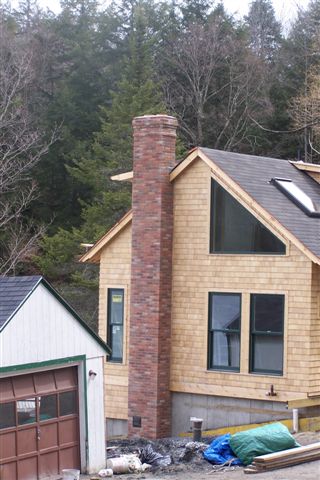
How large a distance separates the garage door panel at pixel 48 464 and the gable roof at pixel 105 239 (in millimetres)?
8618

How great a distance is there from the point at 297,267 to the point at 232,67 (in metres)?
32.3

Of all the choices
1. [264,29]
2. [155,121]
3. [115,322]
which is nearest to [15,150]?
[115,322]

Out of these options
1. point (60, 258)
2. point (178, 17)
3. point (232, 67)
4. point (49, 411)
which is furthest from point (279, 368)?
point (178, 17)

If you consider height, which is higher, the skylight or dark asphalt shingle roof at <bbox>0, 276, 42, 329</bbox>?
the skylight

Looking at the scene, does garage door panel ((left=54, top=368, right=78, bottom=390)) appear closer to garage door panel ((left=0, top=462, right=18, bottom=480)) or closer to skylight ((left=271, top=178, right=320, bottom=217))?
garage door panel ((left=0, top=462, right=18, bottom=480))

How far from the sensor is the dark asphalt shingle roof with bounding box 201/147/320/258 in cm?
2261

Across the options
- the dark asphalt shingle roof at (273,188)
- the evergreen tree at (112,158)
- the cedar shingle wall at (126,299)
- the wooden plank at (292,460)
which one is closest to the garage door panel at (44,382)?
the wooden plank at (292,460)

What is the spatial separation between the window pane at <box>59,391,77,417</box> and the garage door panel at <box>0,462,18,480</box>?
1789 millimetres

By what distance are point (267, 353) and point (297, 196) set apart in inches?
166

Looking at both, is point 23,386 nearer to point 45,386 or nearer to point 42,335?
point 45,386

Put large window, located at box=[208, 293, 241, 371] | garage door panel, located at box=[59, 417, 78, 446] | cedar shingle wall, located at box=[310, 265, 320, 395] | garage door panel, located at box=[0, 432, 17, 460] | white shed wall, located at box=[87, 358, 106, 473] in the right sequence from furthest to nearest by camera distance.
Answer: large window, located at box=[208, 293, 241, 371] → cedar shingle wall, located at box=[310, 265, 320, 395] → white shed wall, located at box=[87, 358, 106, 473] → garage door panel, located at box=[59, 417, 78, 446] → garage door panel, located at box=[0, 432, 17, 460]

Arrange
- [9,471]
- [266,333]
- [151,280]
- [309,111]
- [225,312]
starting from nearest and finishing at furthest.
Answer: [9,471] < [266,333] < [225,312] < [151,280] < [309,111]

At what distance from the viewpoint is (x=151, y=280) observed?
2419 centimetres

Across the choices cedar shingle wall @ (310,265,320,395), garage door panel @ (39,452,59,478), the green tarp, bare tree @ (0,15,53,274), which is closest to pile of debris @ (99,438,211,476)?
the green tarp
